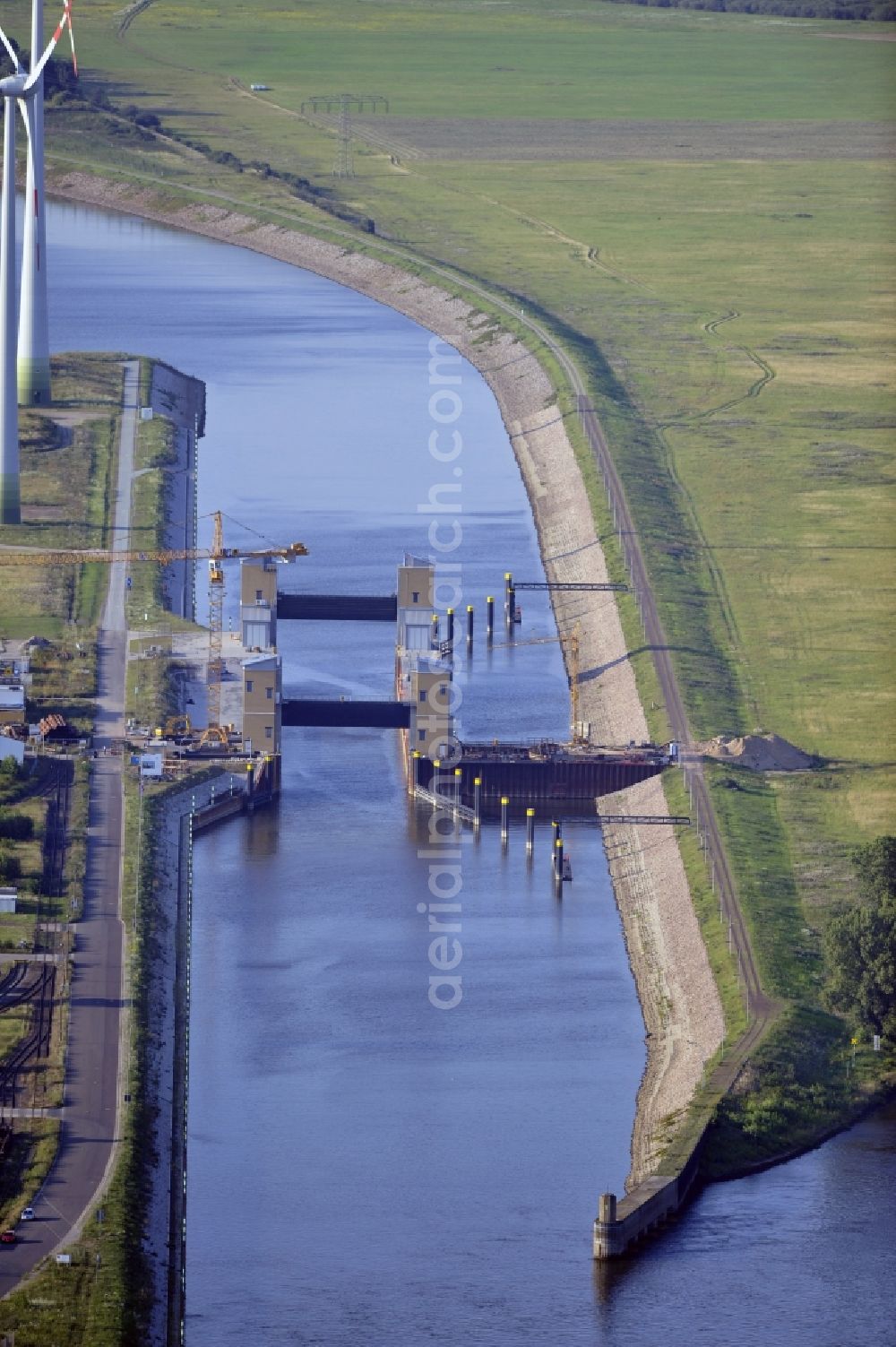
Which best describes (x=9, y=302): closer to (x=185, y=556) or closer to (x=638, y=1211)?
(x=185, y=556)

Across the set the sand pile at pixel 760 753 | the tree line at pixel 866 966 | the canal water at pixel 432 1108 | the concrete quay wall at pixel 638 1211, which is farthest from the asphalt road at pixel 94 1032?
the sand pile at pixel 760 753

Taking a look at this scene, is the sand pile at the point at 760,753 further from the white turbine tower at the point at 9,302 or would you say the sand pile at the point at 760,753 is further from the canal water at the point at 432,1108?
the white turbine tower at the point at 9,302

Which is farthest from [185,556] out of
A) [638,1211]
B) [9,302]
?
[638,1211]

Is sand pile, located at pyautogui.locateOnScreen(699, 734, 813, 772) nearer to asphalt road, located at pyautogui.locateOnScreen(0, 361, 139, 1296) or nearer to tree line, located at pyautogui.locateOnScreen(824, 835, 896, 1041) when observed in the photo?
tree line, located at pyautogui.locateOnScreen(824, 835, 896, 1041)

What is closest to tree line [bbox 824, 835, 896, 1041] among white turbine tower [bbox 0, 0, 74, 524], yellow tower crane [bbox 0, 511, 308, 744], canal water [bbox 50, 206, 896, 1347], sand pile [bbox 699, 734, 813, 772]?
canal water [bbox 50, 206, 896, 1347]

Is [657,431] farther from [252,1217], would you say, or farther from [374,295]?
[252,1217]
